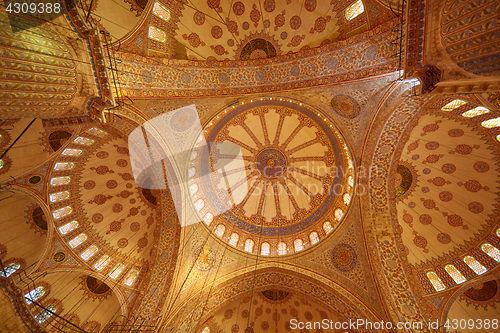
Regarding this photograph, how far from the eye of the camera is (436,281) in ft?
24.8

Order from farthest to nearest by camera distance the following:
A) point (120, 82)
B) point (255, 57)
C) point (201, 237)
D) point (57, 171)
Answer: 1. point (201, 237)
2. point (57, 171)
3. point (255, 57)
4. point (120, 82)

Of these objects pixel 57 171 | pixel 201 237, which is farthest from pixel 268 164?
pixel 57 171

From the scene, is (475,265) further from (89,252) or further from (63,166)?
(63,166)

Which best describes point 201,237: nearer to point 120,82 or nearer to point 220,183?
point 220,183

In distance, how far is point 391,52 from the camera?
5309mm

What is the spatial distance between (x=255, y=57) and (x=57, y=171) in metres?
9.09

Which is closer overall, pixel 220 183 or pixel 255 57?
pixel 255 57

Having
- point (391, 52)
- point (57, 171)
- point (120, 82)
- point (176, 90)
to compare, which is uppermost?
point (391, 52)

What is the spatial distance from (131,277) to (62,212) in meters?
4.11

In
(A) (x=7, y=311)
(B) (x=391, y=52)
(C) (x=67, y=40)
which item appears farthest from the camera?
(A) (x=7, y=311)

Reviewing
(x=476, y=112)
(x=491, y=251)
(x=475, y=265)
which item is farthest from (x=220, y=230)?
(x=476, y=112)

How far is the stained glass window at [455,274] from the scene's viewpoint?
727cm

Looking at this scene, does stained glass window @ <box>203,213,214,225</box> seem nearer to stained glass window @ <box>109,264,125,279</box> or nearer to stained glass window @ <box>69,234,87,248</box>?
stained glass window @ <box>109,264,125,279</box>

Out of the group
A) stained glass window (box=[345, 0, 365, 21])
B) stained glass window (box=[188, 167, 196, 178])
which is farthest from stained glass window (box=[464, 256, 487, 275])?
stained glass window (box=[188, 167, 196, 178])
